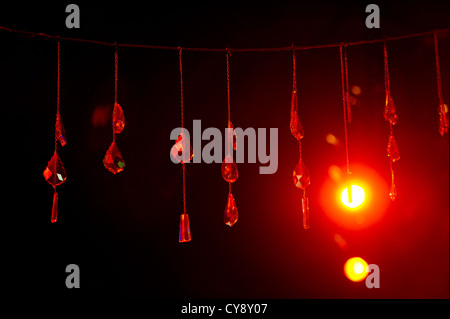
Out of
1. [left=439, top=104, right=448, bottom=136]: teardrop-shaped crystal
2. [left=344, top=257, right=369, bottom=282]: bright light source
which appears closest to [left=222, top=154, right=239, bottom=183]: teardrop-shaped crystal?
[left=439, top=104, right=448, bottom=136]: teardrop-shaped crystal

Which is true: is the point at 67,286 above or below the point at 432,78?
below

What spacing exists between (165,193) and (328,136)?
0.87 metres

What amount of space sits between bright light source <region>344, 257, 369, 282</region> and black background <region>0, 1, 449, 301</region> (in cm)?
3

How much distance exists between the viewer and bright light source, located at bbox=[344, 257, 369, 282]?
2178 mm

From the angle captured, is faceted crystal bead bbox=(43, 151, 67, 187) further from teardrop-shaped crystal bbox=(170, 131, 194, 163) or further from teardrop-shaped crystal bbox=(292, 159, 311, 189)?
teardrop-shaped crystal bbox=(292, 159, 311, 189)

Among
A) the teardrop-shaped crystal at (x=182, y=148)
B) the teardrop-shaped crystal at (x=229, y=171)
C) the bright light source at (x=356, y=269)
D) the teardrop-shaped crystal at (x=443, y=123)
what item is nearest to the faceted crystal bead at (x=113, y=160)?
the teardrop-shaped crystal at (x=182, y=148)

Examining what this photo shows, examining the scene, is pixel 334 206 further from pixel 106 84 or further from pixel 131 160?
pixel 106 84

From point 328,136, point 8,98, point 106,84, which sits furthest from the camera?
point 328,136

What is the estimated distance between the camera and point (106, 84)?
2.05 m

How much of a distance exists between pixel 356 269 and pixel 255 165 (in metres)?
0.74

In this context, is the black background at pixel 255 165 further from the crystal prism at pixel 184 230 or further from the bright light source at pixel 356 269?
the crystal prism at pixel 184 230

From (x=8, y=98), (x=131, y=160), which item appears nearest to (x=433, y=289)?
(x=131, y=160)

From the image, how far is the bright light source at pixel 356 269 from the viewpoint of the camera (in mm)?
2178

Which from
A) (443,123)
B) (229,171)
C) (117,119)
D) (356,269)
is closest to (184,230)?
(229,171)
